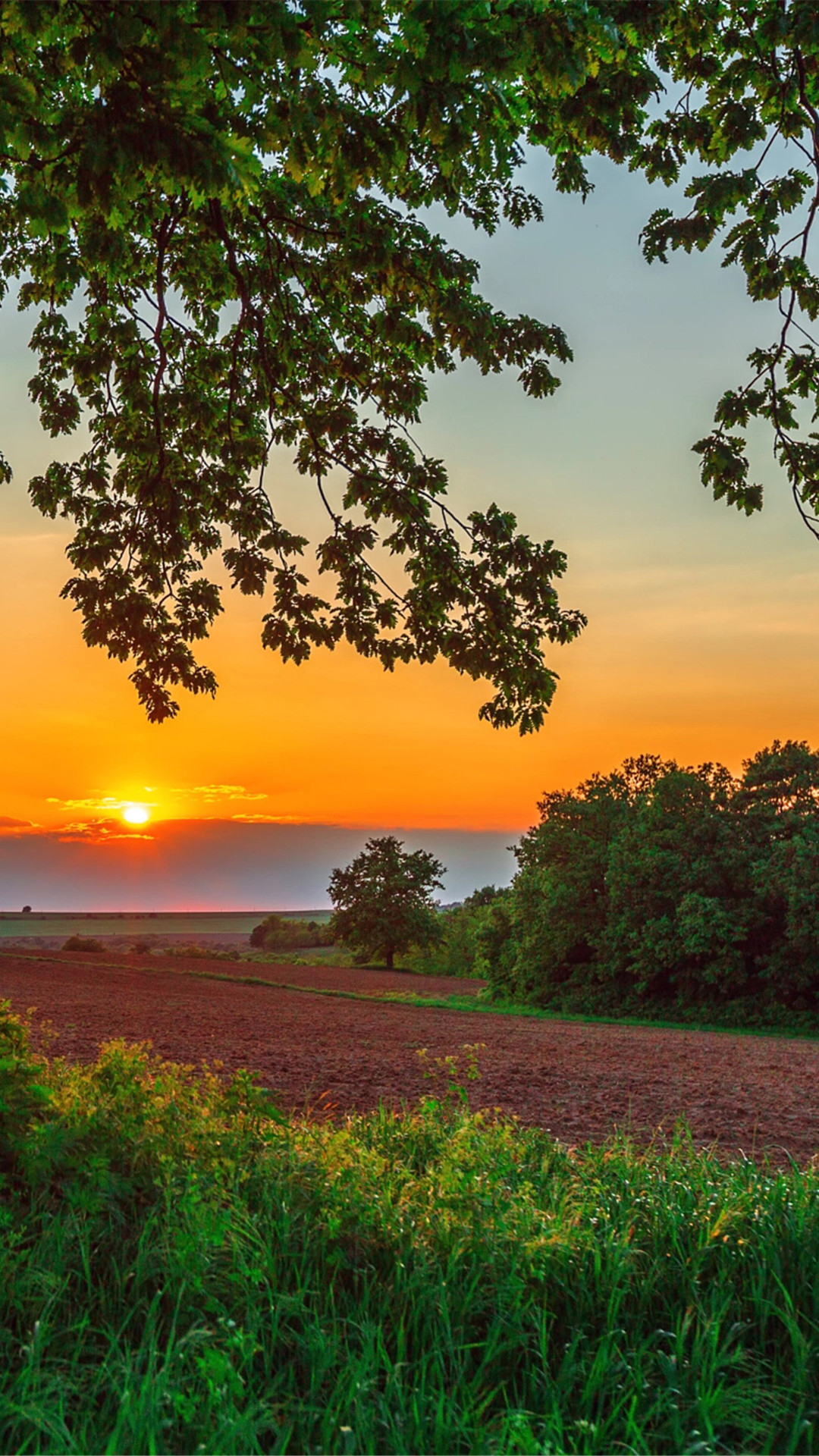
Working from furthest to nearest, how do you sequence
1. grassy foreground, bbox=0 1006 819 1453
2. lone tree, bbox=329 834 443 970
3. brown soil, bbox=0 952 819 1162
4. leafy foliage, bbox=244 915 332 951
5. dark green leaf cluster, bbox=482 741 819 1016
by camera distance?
leafy foliage, bbox=244 915 332 951 < lone tree, bbox=329 834 443 970 < dark green leaf cluster, bbox=482 741 819 1016 < brown soil, bbox=0 952 819 1162 < grassy foreground, bbox=0 1006 819 1453

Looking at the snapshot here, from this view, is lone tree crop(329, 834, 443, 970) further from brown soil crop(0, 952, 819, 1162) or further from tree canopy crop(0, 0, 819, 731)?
tree canopy crop(0, 0, 819, 731)

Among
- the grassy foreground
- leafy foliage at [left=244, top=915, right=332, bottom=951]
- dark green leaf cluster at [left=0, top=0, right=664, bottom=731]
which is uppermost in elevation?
dark green leaf cluster at [left=0, top=0, right=664, bottom=731]

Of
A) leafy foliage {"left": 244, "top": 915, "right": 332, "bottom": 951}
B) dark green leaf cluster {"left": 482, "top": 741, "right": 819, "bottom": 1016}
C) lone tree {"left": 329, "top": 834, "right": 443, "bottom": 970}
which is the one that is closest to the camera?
dark green leaf cluster {"left": 482, "top": 741, "right": 819, "bottom": 1016}

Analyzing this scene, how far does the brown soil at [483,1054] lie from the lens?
852 centimetres

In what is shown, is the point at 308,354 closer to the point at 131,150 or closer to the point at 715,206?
the point at 715,206

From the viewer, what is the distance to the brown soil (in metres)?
8.52

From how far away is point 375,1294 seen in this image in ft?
11.8

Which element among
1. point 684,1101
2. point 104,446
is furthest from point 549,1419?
point 104,446

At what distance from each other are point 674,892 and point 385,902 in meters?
17.3

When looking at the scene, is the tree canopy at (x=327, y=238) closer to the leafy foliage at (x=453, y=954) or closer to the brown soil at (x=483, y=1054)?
the brown soil at (x=483, y=1054)

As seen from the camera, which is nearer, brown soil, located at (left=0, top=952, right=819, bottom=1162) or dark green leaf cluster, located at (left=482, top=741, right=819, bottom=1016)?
brown soil, located at (left=0, top=952, right=819, bottom=1162)

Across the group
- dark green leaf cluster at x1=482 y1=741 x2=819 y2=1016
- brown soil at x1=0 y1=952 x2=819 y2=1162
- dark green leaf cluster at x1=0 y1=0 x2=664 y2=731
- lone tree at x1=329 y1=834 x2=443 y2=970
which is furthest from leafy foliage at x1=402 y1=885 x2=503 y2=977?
dark green leaf cluster at x1=0 y1=0 x2=664 y2=731

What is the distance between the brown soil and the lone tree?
610 inches

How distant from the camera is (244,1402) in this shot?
2.96 m
